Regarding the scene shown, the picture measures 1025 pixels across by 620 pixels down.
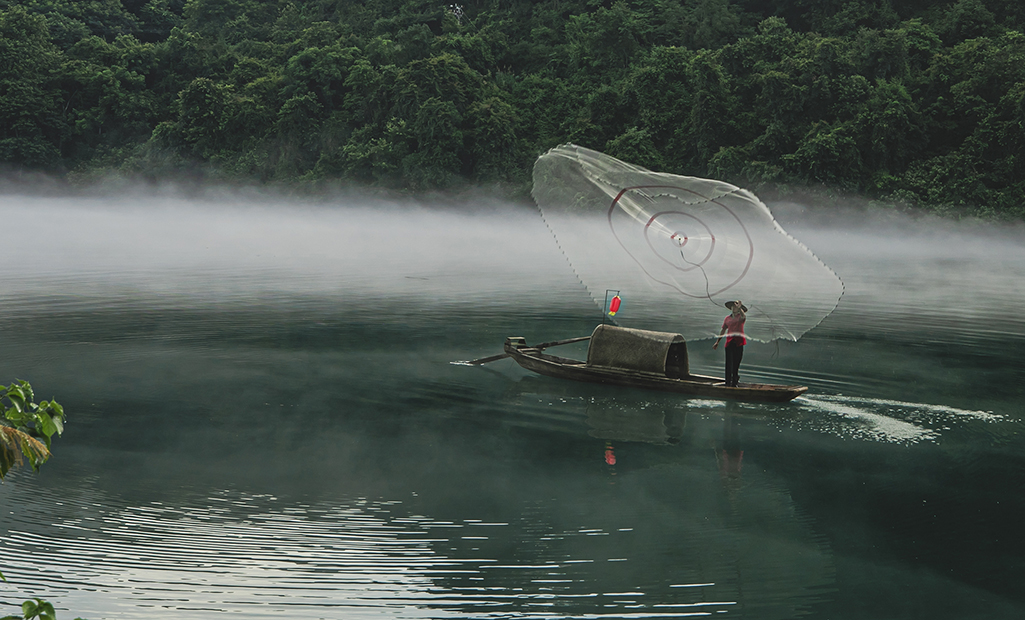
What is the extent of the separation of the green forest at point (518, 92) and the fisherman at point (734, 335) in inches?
1306

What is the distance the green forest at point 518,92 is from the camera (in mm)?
44406

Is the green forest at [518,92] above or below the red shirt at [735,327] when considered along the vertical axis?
above

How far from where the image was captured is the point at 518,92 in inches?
2260

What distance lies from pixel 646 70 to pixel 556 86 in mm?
8741

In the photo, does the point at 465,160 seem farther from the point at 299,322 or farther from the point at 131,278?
the point at 299,322

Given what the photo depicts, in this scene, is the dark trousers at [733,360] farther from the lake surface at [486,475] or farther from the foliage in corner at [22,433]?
the foliage in corner at [22,433]

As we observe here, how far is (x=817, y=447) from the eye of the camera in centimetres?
1116

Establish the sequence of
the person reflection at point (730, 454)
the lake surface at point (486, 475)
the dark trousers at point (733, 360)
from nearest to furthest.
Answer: the lake surface at point (486, 475), the person reflection at point (730, 454), the dark trousers at point (733, 360)

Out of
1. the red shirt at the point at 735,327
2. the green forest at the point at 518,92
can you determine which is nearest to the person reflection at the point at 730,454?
the red shirt at the point at 735,327

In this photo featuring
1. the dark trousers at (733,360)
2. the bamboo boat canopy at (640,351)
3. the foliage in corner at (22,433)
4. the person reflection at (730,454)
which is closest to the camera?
the foliage in corner at (22,433)

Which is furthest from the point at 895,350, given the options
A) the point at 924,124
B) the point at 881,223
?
the point at 924,124

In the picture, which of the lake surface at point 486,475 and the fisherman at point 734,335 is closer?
the lake surface at point 486,475

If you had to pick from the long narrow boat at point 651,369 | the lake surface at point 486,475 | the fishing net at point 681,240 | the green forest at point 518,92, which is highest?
the green forest at point 518,92

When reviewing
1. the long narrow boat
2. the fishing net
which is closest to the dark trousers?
the long narrow boat
